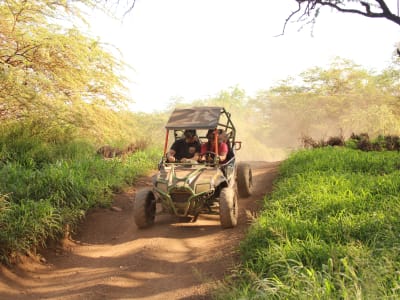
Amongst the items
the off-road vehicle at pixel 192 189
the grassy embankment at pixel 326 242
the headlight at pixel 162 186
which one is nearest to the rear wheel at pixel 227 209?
the off-road vehicle at pixel 192 189

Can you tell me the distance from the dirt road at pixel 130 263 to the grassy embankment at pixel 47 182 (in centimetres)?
34

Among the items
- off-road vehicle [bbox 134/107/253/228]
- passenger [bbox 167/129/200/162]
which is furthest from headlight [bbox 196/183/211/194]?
passenger [bbox 167/129/200/162]

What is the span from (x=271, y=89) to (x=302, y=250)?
107 ft

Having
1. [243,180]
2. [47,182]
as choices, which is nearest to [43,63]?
[47,182]

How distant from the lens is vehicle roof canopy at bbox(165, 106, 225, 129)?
7176 millimetres

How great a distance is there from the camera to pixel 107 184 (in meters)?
8.27

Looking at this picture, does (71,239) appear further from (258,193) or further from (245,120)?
(245,120)

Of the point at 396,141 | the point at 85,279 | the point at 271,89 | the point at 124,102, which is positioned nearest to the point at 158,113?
the point at 271,89

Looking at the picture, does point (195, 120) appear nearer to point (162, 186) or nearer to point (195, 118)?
point (195, 118)

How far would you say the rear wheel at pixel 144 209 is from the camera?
21.3 ft

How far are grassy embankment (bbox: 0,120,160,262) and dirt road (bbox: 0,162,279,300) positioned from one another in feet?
1.11

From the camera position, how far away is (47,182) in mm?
7023

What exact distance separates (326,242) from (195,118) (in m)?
3.78

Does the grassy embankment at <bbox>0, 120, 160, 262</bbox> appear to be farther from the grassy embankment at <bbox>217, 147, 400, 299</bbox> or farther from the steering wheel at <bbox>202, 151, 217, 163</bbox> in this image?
the grassy embankment at <bbox>217, 147, 400, 299</bbox>
